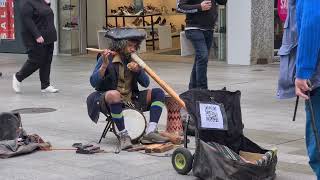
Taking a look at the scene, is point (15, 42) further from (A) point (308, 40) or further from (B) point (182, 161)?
(A) point (308, 40)

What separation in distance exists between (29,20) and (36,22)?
0.92 ft

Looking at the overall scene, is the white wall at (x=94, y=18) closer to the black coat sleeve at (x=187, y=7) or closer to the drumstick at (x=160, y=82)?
the black coat sleeve at (x=187, y=7)

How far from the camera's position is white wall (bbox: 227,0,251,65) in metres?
14.8

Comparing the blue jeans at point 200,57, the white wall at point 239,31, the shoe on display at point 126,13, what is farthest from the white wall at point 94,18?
the blue jeans at point 200,57

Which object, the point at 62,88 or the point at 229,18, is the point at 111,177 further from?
the point at 229,18

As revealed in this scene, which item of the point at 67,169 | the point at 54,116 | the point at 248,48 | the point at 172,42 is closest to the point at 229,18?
the point at 248,48

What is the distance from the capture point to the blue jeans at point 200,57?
8.51 meters

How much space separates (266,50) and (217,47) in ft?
4.05

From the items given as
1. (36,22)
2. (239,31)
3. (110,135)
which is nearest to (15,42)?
(239,31)

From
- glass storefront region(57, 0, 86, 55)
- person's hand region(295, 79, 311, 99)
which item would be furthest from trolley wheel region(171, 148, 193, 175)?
glass storefront region(57, 0, 86, 55)

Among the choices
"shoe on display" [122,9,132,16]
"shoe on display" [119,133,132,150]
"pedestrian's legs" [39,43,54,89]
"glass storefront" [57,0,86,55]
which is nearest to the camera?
"shoe on display" [119,133,132,150]

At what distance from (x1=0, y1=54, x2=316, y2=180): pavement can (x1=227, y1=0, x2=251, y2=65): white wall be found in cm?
94

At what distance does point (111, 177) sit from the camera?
18.4ft

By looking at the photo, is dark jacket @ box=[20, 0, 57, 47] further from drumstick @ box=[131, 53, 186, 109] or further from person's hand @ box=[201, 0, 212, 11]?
→ drumstick @ box=[131, 53, 186, 109]
